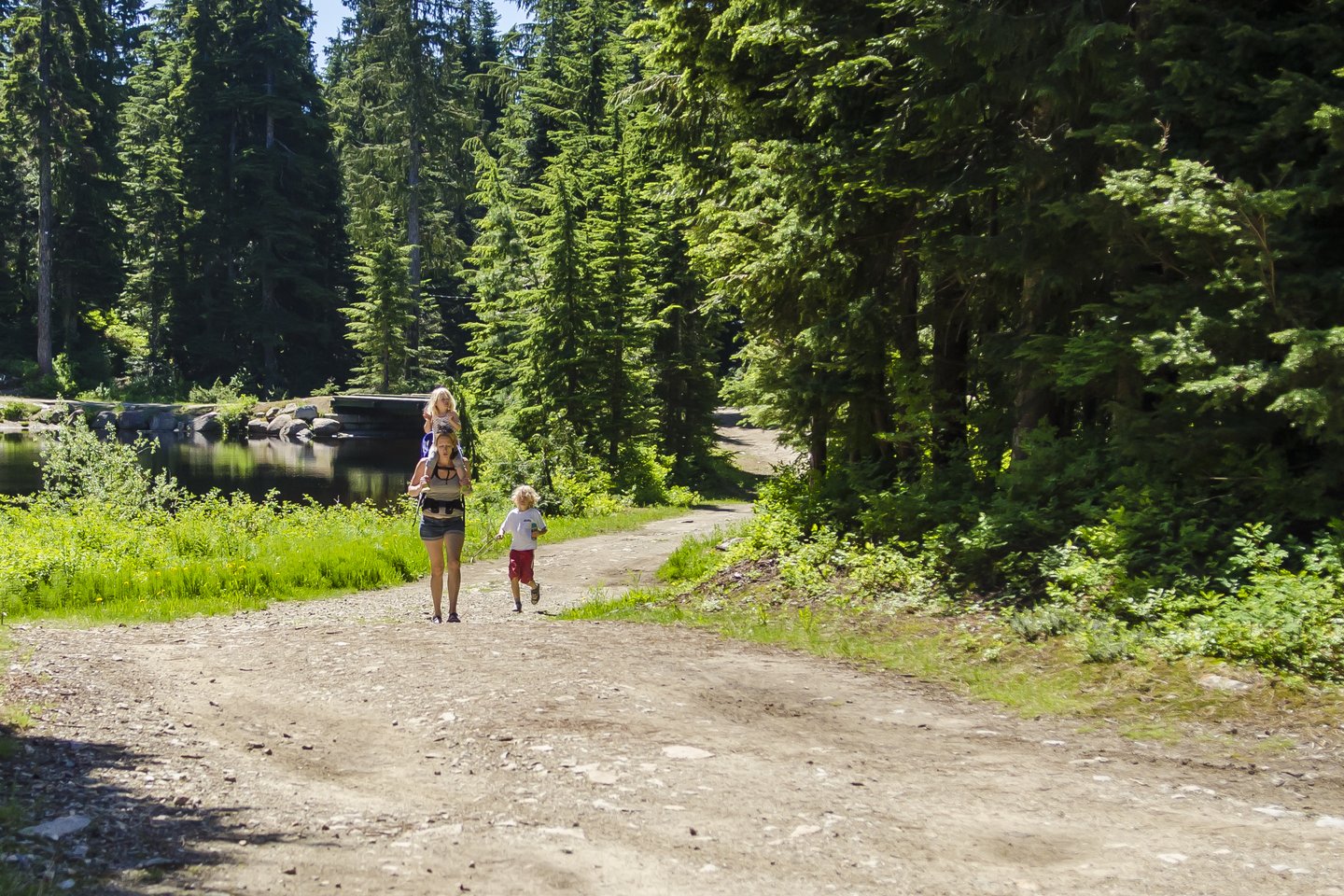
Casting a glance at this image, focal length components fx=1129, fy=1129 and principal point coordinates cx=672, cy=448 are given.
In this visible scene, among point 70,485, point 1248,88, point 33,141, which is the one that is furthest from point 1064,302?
point 33,141

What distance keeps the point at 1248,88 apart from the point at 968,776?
6.02 meters

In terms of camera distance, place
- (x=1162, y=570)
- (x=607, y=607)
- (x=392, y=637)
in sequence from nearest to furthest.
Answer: (x=1162, y=570)
(x=392, y=637)
(x=607, y=607)

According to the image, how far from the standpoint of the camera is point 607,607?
38.2 feet

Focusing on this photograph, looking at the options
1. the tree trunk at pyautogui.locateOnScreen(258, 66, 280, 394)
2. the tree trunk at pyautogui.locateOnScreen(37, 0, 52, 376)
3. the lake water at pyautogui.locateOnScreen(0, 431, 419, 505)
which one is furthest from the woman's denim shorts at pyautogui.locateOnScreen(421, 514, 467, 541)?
the tree trunk at pyautogui.locateOnScreen(258, 66, 280, 394)

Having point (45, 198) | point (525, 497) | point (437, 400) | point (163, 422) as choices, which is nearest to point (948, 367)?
point (525, 497)

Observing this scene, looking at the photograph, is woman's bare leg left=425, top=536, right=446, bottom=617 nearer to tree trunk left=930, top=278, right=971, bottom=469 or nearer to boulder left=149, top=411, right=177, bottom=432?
tree trunk left=930, top=278, right=971, bottom=469

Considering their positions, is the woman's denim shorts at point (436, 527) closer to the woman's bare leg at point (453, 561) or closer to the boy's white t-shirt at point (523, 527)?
the woman's bare leg at point (453, 561)

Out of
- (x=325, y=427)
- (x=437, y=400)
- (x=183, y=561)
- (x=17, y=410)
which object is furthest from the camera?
(x=325, y=427)

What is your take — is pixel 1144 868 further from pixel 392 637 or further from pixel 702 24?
pixel 702 24

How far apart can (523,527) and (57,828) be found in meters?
7.93

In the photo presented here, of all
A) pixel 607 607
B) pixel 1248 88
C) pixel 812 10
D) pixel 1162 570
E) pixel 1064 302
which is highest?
pixel 812 10

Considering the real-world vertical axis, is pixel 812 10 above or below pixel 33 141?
below

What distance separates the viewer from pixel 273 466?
128 ft

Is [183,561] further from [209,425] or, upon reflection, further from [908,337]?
[209,425]
